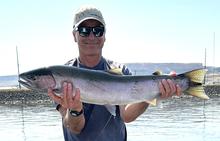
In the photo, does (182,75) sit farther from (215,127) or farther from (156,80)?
(215,127)

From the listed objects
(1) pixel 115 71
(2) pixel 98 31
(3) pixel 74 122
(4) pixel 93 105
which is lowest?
(3) pixel 74 122

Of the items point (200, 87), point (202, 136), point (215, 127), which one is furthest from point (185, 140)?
point (200, 87)

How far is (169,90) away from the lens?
684 centimetres

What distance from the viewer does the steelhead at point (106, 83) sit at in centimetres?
617

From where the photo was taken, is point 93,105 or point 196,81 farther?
point 196,81

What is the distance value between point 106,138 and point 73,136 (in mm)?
527

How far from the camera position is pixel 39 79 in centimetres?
628

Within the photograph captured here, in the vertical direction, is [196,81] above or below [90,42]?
below

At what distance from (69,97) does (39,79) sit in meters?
0.56

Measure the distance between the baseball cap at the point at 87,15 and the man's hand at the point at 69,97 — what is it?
Answer: 48.2 inches

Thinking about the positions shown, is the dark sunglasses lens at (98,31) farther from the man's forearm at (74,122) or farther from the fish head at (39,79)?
the man's forearm at (74,122)

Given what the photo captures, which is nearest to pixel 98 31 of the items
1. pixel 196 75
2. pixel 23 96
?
pixel 196 75

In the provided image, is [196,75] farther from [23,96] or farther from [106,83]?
[23,96]

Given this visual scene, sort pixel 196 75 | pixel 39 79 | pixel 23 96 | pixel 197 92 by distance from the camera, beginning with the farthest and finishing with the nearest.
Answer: pixel 23 96 → pixel 196 75 → pixel 197 92 → pixel 39 79
